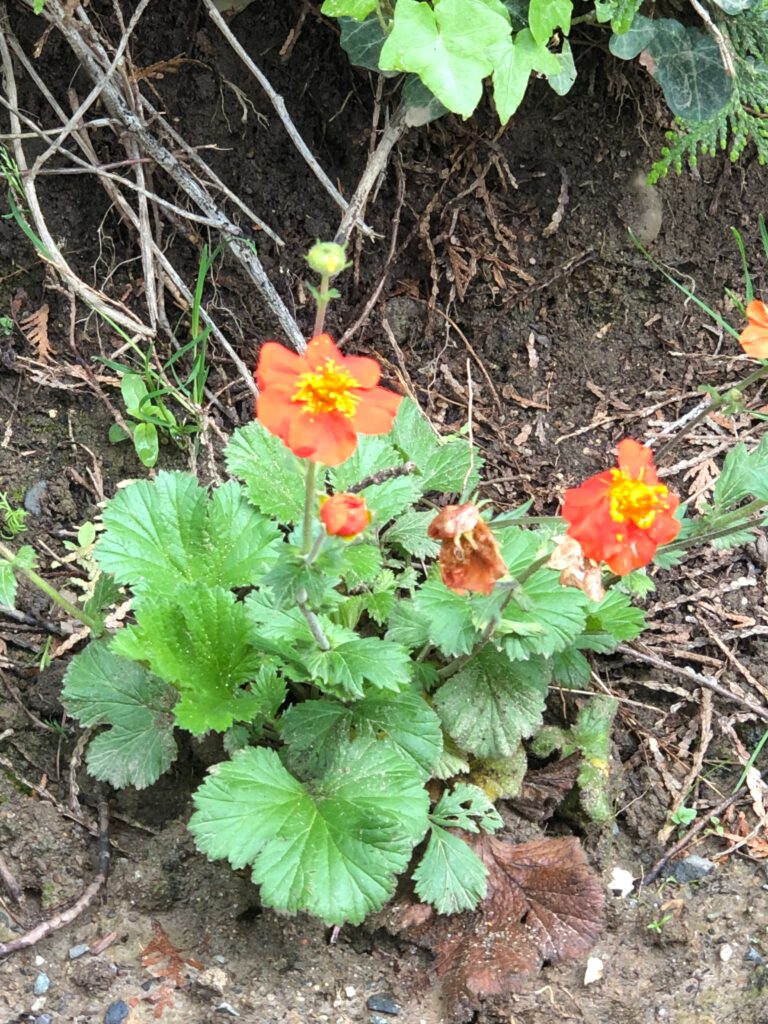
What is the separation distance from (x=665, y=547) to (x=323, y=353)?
3.43ft

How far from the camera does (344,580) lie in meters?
2.39

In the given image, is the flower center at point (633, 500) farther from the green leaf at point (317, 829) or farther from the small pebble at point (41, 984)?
the small pebble at point (41, 984)

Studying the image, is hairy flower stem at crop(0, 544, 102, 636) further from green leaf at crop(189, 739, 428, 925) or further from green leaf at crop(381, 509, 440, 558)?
green leaf at crop(381, 509, 440, 558)

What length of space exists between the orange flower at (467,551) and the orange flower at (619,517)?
0.18 metres

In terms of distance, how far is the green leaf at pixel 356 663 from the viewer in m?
1.95

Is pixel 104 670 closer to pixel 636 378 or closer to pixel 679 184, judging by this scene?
pixel 636 378

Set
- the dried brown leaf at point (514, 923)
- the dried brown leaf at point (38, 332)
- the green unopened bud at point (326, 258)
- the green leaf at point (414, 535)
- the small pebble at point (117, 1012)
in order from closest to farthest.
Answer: the green unopened bud at point (326, 258) < the small pebble at point (117, 1012) < the dried brown leaf at point (514, 923) < the green leaf at point (414, 535) < the dried brown leaf at point (38, 332)

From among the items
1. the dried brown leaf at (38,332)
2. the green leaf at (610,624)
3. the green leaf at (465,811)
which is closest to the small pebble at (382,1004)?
the green leaf at (465,811)

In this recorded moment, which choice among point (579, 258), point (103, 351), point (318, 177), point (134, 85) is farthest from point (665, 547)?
point (134, 85)

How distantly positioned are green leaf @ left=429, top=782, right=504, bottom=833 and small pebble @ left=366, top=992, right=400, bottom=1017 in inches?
15.7

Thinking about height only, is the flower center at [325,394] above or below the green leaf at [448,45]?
below

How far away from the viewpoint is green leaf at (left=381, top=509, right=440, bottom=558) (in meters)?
2.49

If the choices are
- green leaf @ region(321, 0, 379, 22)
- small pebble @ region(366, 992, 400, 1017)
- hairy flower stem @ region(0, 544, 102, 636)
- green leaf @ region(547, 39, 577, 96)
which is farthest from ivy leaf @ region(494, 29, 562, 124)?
small pebble @ region(366, 992, 400, 1017)

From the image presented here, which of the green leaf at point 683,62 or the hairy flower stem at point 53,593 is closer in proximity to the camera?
the hairy flower stem at point 53,593
